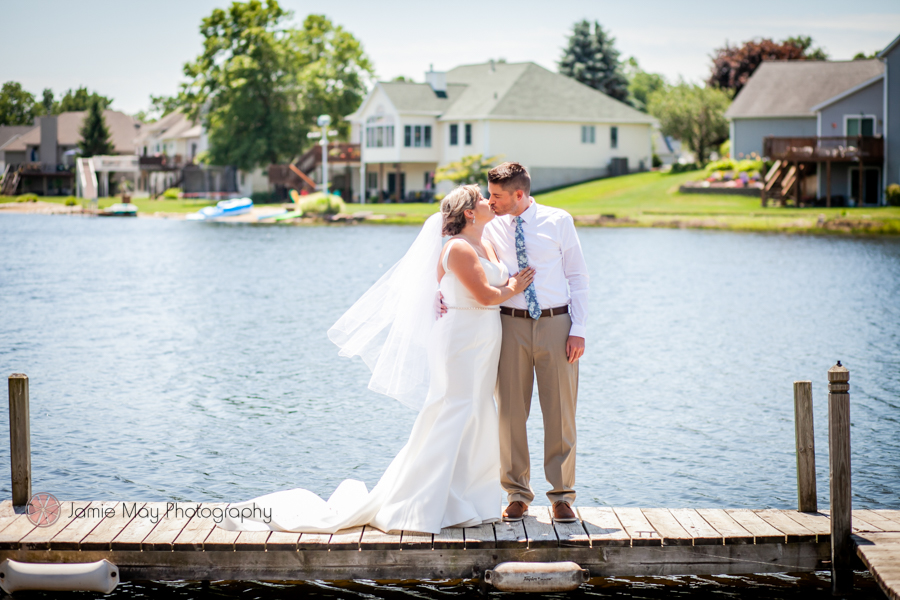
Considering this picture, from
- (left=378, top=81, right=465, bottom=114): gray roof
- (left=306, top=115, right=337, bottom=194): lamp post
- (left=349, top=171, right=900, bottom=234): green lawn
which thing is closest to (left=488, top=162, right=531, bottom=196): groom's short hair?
(left=349, top=171, right=900, bottom=234): green lawn

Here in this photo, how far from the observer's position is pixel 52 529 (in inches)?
276

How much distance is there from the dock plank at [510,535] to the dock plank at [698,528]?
1.18 m

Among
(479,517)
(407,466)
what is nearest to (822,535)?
(479,517)

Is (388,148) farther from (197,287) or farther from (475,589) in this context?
(475,589)

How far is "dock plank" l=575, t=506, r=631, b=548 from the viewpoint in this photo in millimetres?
6766

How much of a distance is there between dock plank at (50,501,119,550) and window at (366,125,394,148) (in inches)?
2447

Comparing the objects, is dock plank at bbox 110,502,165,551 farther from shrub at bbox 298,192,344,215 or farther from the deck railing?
shrub at bbox 298,192,344,215

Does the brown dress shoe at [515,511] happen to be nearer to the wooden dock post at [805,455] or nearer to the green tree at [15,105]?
the wooden dock post at [805,455]

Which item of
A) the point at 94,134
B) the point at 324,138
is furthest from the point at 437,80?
the point at 94,134

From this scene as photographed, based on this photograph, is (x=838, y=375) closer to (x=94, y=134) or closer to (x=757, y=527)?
(x=757, y=527)

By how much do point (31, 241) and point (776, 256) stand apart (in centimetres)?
3243

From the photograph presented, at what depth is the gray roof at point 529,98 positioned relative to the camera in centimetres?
6669

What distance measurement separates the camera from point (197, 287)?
96.7 ft

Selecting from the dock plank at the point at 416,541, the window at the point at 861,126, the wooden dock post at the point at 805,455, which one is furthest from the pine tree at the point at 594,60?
the dock plank at the point at 416,541
